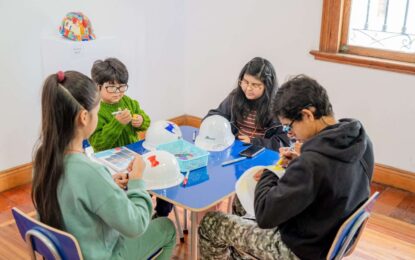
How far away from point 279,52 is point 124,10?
47.0 inches

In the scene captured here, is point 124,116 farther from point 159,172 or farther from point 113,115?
point 159,172

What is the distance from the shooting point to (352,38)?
317 cm

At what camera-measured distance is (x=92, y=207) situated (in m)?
1.30

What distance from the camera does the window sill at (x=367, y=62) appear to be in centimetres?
288

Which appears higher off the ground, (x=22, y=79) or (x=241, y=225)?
(x=22, y=79)

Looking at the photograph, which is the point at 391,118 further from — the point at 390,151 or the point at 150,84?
the point at 150,84

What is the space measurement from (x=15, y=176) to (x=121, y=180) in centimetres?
167

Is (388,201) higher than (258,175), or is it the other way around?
(258,175)

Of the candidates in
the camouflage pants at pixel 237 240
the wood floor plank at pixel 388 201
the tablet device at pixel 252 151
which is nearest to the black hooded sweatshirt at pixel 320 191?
the camouflage pants at pixel 237 240

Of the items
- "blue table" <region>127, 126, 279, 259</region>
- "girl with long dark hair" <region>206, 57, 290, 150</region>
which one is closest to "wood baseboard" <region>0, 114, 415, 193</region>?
"girl with long dark hair" <region>206, 57, 290, 150</region>

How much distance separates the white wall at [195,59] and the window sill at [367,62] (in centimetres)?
4

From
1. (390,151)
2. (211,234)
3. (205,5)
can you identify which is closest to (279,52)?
(205,5)

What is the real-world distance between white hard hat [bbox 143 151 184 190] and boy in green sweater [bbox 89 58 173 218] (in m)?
0.53

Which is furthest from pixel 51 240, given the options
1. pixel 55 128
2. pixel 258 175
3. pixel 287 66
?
pixel 287 66
